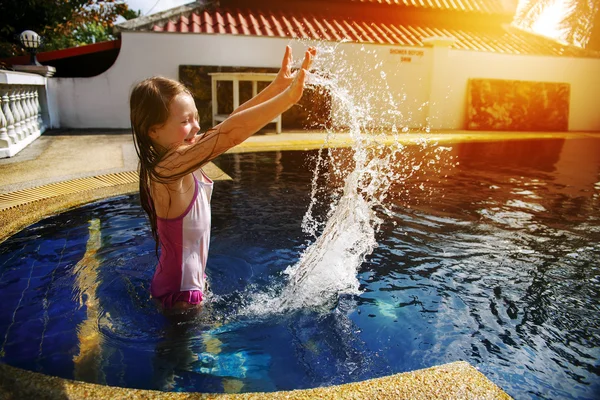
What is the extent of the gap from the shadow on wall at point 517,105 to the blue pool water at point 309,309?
31.3ft

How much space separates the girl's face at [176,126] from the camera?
191cm

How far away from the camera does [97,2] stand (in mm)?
15547

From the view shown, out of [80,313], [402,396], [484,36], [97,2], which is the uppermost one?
[97,2]

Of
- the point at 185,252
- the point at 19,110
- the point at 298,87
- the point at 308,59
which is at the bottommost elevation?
the point at 185,252

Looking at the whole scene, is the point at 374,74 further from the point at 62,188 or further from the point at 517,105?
the point at 62,188

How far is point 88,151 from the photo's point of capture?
7344 millimetres

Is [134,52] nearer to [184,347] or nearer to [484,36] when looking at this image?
[184,347]

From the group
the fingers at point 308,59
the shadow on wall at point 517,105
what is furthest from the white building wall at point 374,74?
the fingers at point 308,59

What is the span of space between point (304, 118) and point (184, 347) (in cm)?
1136

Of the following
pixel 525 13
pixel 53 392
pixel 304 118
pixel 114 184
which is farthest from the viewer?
pixel 525 13

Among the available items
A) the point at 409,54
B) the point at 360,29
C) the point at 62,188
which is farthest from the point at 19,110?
the point at 409,54

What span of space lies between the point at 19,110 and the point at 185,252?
7492 mm

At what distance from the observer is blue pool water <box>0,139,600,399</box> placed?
6.88 feet

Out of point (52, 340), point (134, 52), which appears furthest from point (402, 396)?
point (134, 52)
